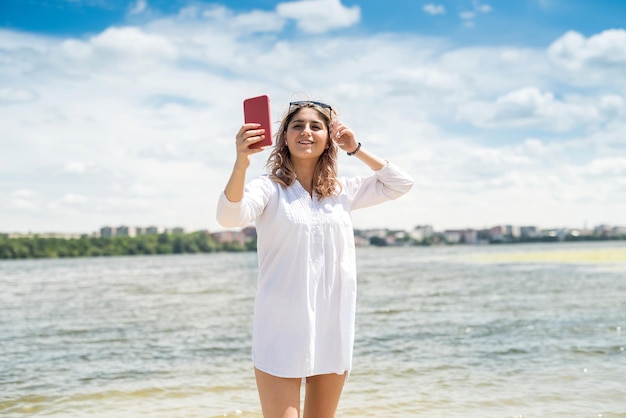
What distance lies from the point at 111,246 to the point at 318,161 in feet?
388

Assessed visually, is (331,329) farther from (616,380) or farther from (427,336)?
(427,336)

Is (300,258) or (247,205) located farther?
(300,258)

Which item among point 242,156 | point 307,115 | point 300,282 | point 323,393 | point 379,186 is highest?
point 307,115

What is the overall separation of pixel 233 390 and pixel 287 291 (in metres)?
5.91

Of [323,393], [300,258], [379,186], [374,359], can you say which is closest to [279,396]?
[323,393]

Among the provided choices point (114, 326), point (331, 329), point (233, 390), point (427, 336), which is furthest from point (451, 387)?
point (114, 326)

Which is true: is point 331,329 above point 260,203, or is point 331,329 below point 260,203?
below

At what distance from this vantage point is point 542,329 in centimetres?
1382

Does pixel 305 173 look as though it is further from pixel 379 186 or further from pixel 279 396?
pixel 279 396

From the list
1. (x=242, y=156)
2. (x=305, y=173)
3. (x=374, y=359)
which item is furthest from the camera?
(x=374, y=359)

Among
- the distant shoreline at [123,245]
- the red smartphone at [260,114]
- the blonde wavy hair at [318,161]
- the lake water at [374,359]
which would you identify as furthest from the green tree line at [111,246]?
the red smartphone at [260,114]

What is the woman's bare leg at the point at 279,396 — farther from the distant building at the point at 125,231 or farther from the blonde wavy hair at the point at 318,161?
the distant building at the point at 125,231

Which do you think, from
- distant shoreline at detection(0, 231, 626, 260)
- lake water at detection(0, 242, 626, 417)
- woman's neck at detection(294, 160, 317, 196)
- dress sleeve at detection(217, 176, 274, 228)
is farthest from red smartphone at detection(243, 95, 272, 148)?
distant shoreline at detection(0, 231, 626, 260)

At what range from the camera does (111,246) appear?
116875 mm
